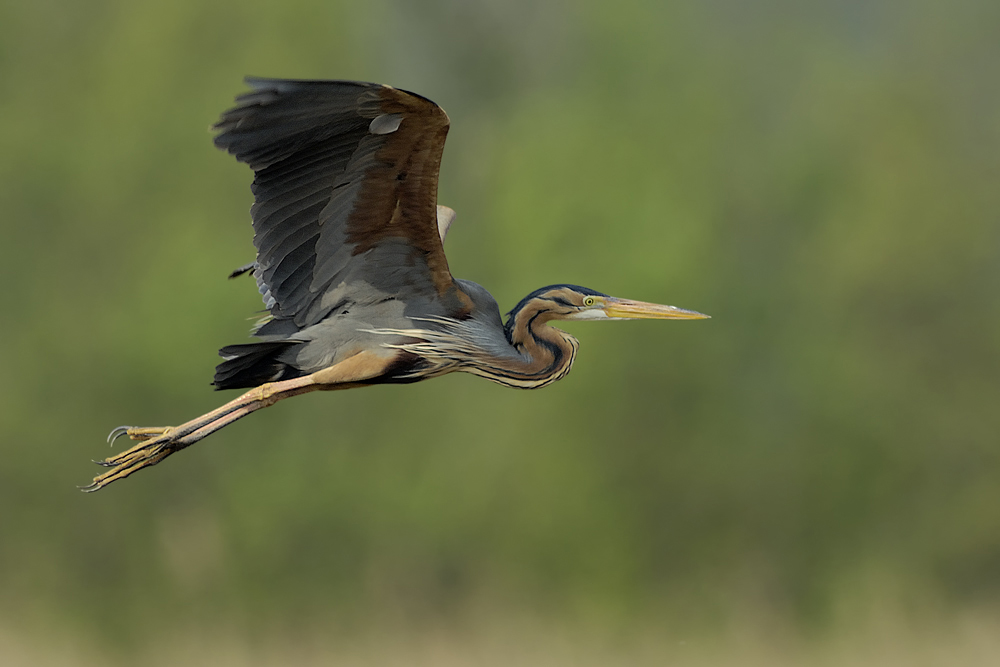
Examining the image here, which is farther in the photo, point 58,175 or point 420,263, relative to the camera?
point 58,175

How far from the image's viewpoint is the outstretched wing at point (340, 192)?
4668mm

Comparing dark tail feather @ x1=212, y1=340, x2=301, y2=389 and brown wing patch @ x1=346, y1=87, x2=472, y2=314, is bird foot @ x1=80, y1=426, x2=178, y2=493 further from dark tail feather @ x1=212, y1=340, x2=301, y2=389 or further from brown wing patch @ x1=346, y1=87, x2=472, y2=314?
brown wing patch @ x1=346, y1=87, x2=472, y2=314

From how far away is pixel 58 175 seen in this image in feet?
50.8

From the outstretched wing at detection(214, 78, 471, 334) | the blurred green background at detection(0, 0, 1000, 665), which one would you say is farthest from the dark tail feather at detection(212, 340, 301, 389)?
the blurred green background at detection(0, 0, 1000, 665)

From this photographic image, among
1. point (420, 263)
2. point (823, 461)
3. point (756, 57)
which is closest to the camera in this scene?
point (420, 263)

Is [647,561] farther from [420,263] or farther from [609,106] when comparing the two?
[420,263]

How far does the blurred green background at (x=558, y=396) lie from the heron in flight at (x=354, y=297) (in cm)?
957

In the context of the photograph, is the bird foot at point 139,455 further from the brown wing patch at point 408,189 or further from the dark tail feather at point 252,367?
the brown wing patch at point 408,189

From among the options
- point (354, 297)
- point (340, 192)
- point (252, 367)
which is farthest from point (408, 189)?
point (252, 367)

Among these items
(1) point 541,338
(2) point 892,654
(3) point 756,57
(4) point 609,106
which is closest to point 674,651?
(2) point 892,654

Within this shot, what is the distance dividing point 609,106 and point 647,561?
6939mm

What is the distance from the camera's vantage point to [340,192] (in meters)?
5.04

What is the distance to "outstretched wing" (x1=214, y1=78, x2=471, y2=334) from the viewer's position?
4.67 metres

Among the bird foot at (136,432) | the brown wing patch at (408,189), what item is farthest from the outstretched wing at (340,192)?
the bird foot at (136,432)
